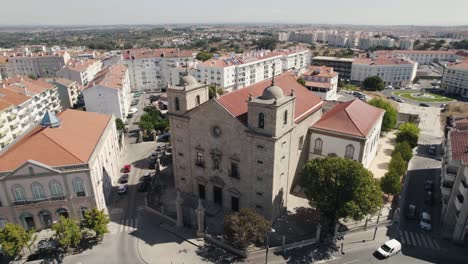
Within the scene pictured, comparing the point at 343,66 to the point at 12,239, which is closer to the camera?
the point at 12,239

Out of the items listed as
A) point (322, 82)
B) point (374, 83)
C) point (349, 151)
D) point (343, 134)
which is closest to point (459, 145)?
point (349, 151)

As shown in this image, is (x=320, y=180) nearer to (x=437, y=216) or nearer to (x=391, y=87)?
(x=437, y=216)

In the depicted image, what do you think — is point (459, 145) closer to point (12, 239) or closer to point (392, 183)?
point (392, 183)

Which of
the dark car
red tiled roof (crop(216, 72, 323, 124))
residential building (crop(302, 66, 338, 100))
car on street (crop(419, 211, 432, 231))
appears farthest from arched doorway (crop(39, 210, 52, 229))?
residential building (crop(302, 66, 338, 100))

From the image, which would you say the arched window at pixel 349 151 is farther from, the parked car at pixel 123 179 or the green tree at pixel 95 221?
the parked car at pixel 123 179

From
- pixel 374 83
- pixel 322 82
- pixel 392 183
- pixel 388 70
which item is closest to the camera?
pixel 392 183
